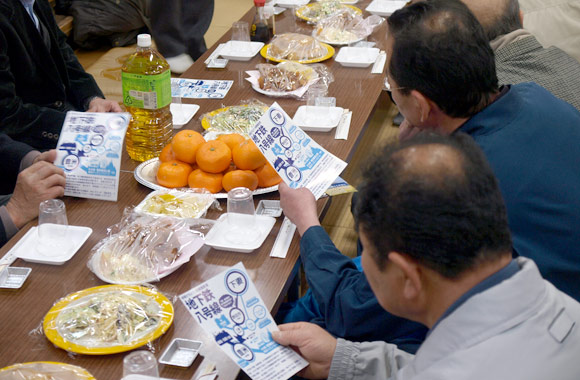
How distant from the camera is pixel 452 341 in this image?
40.9 inches

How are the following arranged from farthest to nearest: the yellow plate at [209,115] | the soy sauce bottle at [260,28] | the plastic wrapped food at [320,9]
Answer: the plastic wrapped food at [320,9] → the soy sauce bottle at [260,28] → the yellow plate at [209,115]

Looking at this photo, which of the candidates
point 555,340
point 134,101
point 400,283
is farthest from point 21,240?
point 555,340

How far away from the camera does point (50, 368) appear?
4.28ft

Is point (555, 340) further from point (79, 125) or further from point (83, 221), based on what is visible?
point (79, 125)

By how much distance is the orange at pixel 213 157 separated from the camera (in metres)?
1.92

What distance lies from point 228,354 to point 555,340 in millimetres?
617

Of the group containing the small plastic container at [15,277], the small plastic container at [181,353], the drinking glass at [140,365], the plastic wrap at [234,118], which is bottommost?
the plastic wrap at [234,118]

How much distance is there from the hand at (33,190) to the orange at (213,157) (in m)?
0.38

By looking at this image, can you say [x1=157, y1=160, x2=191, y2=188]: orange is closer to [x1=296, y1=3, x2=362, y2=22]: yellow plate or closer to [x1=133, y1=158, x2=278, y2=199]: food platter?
[x1=133, y1=158, x2=278, y2=199]: food platter

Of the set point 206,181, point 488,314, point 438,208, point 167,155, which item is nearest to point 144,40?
point 167,155

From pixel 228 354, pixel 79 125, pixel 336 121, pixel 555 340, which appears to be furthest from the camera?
pixel 336 121

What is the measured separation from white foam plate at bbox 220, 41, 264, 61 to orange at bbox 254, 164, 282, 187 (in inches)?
43.0

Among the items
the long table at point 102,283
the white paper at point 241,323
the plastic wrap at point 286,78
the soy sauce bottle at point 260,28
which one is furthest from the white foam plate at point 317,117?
the white paper at point 241,323

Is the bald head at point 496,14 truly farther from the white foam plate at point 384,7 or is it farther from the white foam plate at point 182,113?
the white foam plate at point 384,7
